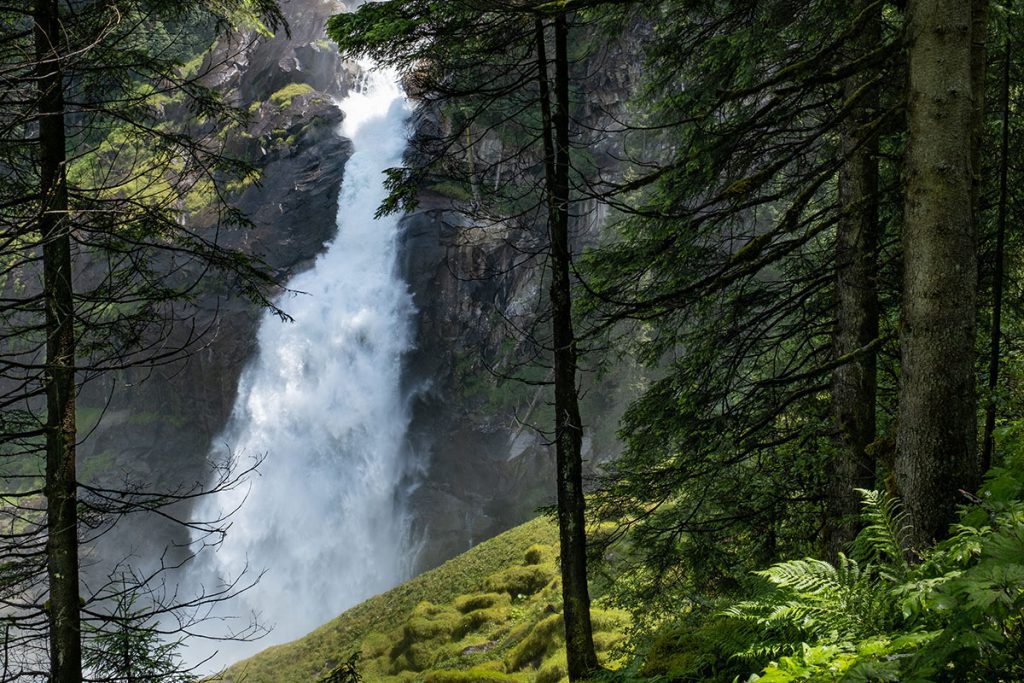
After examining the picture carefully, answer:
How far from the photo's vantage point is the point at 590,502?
21.5 ft

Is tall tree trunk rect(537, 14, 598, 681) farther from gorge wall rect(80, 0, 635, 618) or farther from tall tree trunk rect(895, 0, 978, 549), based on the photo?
gorge wall rect(80, 0, 635, 618)

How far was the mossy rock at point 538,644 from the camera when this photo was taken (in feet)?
38.0

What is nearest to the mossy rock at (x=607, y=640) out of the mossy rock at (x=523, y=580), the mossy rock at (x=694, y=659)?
the mossy rock at (x=523, y=580)

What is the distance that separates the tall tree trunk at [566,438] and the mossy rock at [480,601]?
968cm

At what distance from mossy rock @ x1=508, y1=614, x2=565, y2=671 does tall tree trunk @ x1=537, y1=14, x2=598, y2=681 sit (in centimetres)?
593

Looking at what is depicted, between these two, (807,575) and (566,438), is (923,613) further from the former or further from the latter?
(566,438)

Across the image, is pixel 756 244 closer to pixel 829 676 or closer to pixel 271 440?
pixel 829 676

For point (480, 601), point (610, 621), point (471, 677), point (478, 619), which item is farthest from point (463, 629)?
point (471, 677)

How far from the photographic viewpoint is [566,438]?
242 inches

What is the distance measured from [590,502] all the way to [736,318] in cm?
232

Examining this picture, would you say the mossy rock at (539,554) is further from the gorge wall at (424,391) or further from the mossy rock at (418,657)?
the gorge wall at (424,391)

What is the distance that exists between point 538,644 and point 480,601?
4.35 m

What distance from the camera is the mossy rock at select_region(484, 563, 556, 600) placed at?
50.8 feet

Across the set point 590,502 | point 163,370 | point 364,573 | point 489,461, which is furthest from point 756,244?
point 163,370
